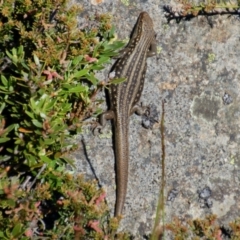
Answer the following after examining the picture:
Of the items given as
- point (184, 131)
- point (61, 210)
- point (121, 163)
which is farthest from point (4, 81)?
point (184, 131)

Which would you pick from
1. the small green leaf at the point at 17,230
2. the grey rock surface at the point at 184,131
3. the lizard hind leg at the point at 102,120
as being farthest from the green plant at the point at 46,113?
the grey rock surface at the point at 184,131

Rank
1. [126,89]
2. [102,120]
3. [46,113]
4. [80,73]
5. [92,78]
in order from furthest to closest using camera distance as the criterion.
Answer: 1. [126,89]
2. [102,120]
3. [92,78]
4. [80,73]
5. [46,113]

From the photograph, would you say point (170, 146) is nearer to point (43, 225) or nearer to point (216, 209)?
point (216, 209)

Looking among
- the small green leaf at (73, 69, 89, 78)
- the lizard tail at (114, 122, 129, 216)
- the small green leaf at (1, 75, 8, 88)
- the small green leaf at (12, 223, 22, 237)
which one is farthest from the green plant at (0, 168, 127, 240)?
the small green leaf at (73, 69, 89, 78)

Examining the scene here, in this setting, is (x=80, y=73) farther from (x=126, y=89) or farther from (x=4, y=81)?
(x=126, y=89)

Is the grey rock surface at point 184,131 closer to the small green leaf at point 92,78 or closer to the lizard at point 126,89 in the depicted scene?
the lizard at point 126,89

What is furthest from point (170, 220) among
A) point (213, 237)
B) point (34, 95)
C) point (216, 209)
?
point (34, 95)
